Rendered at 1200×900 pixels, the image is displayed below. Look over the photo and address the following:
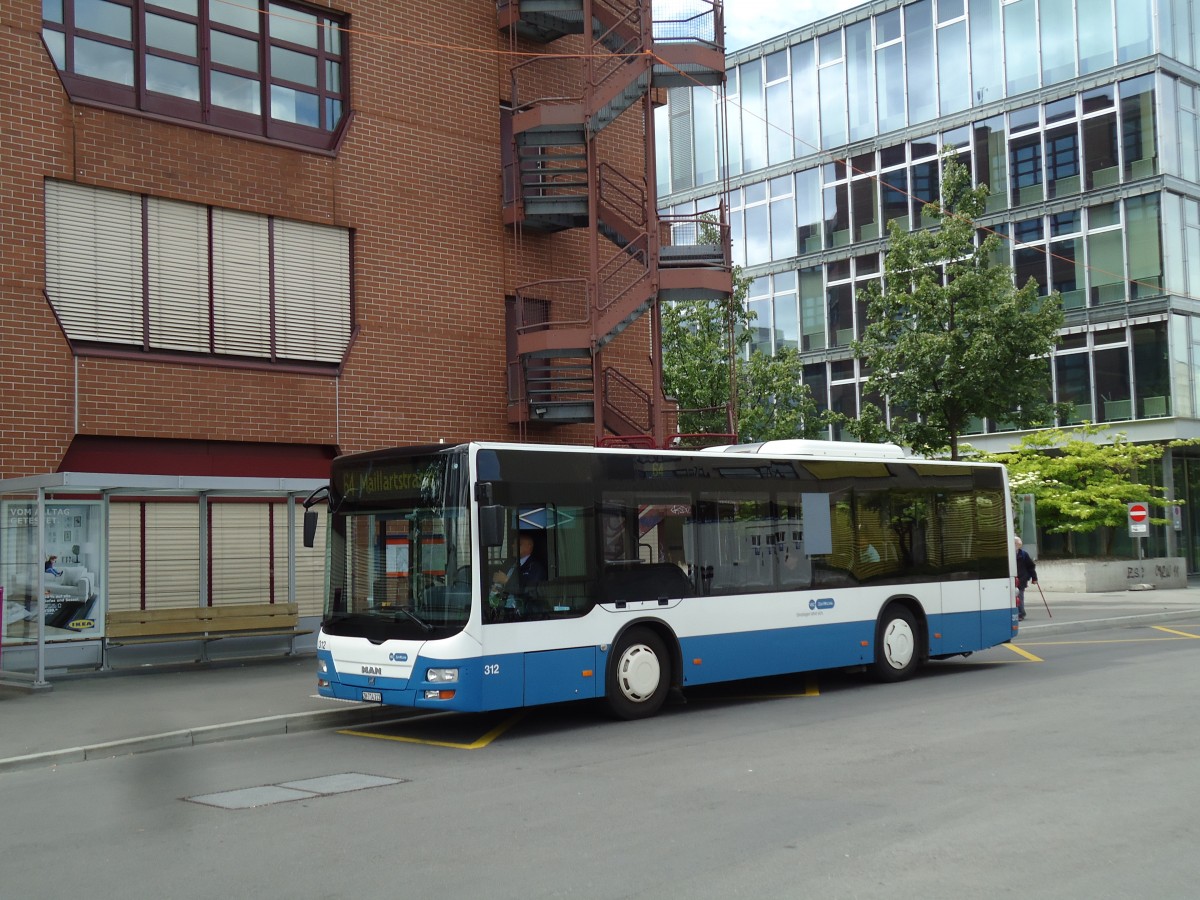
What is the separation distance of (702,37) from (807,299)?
27.2 m

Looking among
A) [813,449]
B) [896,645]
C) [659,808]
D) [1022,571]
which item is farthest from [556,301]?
[659,808]

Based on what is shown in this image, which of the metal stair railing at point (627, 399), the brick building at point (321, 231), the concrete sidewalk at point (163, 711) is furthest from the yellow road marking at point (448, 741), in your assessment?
the metal stair railing at point (627, 399)

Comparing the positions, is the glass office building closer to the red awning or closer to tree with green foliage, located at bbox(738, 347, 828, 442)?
tree with green foliage, located at bbox(738, 347, 828, 442)

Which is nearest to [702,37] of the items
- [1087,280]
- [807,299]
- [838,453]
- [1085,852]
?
[838,453]

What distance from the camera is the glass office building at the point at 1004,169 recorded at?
1517 inches

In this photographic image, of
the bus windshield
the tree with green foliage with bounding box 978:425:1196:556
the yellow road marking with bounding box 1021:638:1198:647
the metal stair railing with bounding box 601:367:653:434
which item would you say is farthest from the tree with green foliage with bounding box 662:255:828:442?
the bus windshield

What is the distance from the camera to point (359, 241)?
19.7 metres

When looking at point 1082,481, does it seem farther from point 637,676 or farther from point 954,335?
point 637,676

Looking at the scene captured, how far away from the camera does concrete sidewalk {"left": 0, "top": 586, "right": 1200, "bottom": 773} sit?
11.2 meters

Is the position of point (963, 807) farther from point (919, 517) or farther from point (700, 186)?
point (700, 186)

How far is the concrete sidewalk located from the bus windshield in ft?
3.89

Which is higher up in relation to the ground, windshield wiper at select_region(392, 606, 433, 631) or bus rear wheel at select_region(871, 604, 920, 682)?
windshield wiper at select_region(392, 606, 433, 631)

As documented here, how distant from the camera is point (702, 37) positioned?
21.5 meters

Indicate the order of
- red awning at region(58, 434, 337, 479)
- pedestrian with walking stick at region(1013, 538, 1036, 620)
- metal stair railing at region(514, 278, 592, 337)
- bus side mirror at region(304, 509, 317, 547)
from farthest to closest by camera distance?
pedestrian with walking stick at region(1013, 538, 1036, 620) → metal stair railing at region(514, 278, 592, 337) → red awning at region(58, 434, 337, 479) → bus side mirror at region(304, 509, 317, 547)
